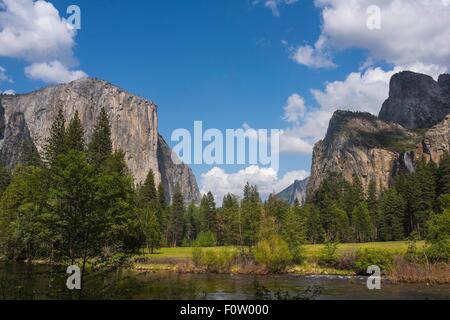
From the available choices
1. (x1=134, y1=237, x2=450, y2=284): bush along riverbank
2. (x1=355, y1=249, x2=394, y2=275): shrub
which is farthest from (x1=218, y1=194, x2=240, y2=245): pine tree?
(x1=355, y1=249, x2=394, y2=275): shrub

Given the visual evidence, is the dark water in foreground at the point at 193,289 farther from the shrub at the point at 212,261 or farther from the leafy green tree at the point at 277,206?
the leafy green tree at the point at 277,206

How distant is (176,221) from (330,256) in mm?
69905

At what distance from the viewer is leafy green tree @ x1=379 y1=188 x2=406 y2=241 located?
306 ft

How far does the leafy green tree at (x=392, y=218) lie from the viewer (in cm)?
9325

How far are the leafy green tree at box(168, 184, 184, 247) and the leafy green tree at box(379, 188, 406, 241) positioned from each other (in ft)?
173

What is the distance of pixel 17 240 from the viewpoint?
54.7 meters

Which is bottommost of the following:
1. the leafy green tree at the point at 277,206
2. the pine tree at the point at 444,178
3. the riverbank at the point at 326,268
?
the riverbank at the point at 326,268

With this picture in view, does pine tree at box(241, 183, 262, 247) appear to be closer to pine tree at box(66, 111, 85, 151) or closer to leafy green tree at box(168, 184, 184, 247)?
Answer: pine tree at box(66, 111, 85, 151)

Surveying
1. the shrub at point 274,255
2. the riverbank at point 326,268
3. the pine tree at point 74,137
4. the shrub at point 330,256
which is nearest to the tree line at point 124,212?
the pine tree at point 74,137

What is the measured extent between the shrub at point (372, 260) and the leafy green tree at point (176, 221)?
241ft

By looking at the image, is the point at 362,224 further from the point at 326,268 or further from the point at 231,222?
the point at 326,268

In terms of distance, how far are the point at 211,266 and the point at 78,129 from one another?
26588mm
